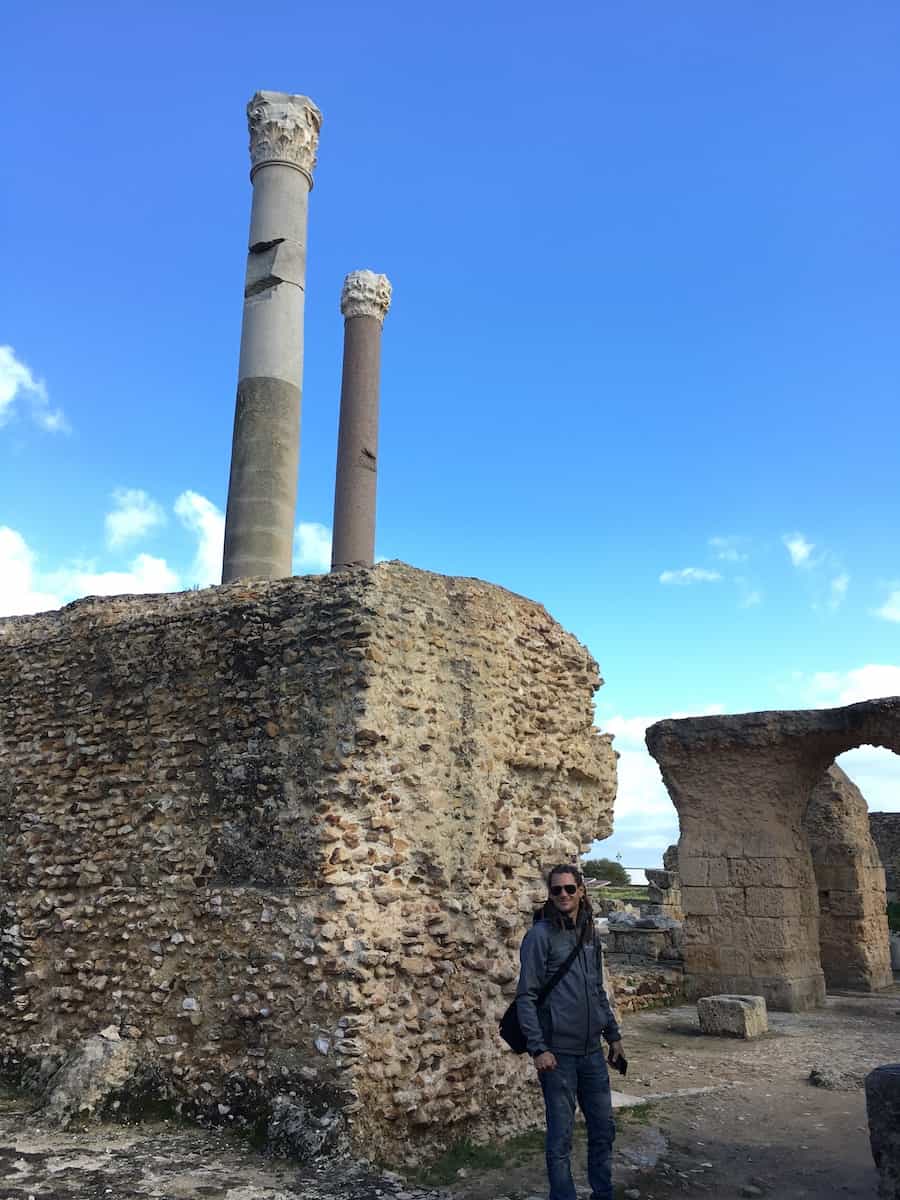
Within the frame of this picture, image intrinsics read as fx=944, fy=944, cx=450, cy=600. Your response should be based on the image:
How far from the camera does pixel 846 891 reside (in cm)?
1359

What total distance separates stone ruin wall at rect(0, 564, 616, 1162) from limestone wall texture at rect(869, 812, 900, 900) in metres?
17.8

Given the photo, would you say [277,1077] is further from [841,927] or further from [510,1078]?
[841,927]

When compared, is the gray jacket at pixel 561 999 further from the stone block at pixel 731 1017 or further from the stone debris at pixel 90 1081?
the stone block at pixel 731 1017

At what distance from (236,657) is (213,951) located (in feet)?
5.51

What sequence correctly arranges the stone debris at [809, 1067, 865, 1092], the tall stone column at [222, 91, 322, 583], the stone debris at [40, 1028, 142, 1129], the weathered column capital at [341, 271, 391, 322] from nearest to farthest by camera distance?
the stone debris at [40, 1028, 142, 1129], the stone debris at [809, 1067, 865, 1092], the tall stone column at [222, 91, 322, 583], the weathered column capital at [341, 271, 391, 322]

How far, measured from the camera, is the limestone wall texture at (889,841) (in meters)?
21.4

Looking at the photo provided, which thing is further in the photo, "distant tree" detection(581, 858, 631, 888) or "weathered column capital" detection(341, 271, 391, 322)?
"distant tree" detection(581, 858, 631, 888)

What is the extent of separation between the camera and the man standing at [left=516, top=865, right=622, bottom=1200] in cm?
410

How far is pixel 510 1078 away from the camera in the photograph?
18.1 feet

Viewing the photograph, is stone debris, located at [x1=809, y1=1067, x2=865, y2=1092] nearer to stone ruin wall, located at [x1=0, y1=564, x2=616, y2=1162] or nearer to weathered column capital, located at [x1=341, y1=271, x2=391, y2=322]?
stone ruin wall, located at [x1=0, y1=564, x2=616, y2=1162]

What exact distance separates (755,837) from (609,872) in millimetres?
17728

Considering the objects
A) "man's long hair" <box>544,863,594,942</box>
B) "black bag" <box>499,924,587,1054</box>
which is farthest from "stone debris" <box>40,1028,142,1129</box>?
"man's long hair" <box>544,863,594,942</box>

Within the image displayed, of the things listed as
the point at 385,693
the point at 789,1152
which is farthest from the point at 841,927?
the point at 385,693

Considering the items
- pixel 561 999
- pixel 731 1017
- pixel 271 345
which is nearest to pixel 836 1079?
pixel 731 1017
